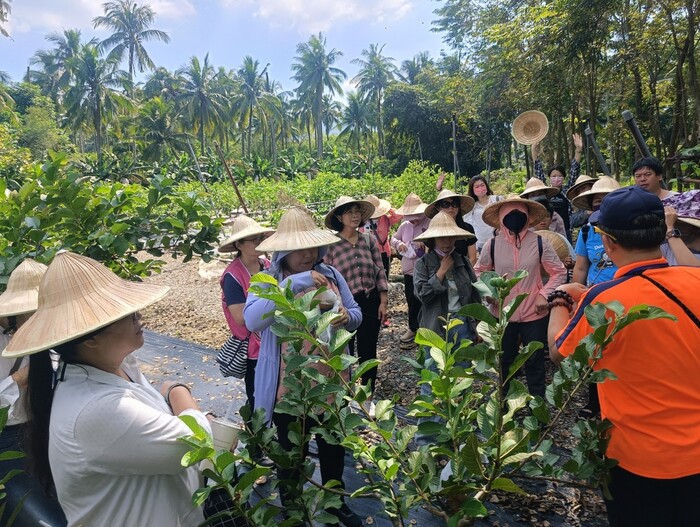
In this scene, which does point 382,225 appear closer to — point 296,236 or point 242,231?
point 242,231

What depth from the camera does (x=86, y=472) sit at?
1136 millimetres

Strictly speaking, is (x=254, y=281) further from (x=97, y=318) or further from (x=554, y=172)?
(x=554, y=172)

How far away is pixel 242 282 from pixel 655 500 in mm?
2249

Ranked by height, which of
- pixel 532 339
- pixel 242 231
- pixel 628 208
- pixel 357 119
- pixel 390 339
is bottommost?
pixel 390 339

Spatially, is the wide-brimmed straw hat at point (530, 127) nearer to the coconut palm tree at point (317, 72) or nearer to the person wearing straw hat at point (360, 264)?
the person wearing straw hat at point (360, 264)

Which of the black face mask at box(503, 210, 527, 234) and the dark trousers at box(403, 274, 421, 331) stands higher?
the black face mask at box(503, 210, 527, 234)

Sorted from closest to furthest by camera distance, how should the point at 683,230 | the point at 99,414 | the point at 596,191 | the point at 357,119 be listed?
the point at 99,414, the point at 683,230, the point at 596,191, the point at 357,119

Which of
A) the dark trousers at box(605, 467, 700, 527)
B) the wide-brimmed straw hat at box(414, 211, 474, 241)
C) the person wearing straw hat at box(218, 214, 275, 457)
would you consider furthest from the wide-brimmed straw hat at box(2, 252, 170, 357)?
the wide-brimmed straw hat at box(414, 211, 474, 241)

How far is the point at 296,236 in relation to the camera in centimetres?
232

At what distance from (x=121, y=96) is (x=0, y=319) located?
3803cm

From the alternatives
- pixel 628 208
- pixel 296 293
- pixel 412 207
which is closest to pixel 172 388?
pixel 296 293

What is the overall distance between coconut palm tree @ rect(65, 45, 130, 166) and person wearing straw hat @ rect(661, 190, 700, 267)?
121 feet

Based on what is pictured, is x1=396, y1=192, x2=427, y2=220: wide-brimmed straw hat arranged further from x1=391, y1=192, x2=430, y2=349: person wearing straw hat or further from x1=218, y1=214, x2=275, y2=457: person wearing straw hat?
x1=218, y1=214, x2=275, y2=457: person wearing straw hat

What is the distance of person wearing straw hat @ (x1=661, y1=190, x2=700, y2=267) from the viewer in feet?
7.87
